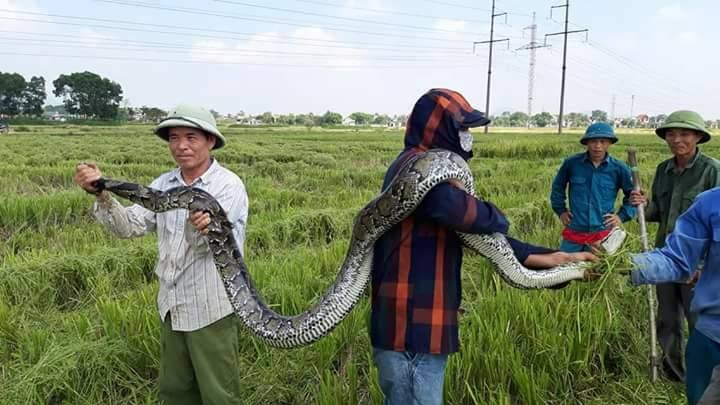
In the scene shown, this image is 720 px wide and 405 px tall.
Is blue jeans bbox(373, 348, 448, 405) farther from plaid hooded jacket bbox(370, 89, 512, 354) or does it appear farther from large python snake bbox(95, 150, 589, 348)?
large python snake bbox(95, 150, 589, 348)

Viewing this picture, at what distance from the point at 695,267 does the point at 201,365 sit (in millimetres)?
2435

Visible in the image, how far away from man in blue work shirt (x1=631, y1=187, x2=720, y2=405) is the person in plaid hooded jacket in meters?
0.83

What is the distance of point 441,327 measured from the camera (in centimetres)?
221

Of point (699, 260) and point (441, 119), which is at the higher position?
point (441, 119)

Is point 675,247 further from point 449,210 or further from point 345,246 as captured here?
point 345,246

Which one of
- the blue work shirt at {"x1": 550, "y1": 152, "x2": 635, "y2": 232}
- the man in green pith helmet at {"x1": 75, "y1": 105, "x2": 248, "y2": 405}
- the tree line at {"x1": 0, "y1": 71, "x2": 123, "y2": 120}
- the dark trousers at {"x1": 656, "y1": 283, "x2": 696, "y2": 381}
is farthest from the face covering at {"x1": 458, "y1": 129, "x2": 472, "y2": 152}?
the tree line at {"x1": 0, "y1": 71, "x2": 123, "y2": 120}

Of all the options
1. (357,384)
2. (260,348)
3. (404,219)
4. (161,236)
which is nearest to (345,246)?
(260,348)

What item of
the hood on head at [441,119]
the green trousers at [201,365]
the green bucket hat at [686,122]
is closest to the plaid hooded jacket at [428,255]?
the hood on head at [441,119]

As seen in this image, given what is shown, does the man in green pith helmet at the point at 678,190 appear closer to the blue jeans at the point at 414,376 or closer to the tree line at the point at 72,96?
the blue jeans at the point at 414,376

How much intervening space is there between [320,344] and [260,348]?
50cm

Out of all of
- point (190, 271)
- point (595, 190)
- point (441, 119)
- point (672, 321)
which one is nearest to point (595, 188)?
point (595, 190)

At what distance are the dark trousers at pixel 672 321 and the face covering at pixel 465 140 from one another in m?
2.54

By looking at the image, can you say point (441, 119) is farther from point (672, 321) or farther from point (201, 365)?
point (672, 321)

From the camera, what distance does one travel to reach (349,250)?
2461 millimetres
